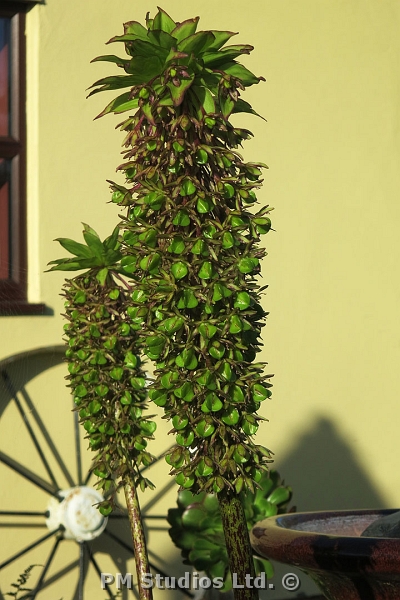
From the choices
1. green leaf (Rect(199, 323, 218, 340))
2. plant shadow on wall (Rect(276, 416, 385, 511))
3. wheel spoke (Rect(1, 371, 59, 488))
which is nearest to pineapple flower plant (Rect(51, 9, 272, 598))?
green leaf (Rect(199, 323, 218, 340))

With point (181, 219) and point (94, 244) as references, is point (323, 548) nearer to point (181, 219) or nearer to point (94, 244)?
point (181, 219)

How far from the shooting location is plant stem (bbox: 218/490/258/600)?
2.95 ft

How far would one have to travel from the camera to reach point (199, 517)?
2.81 m

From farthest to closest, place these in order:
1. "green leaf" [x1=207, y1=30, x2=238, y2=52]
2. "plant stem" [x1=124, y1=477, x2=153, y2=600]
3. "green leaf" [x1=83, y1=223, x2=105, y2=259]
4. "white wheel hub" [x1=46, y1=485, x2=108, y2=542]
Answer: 1. "white wheel hub" [x1=46, y1=485, x2=108, y2=542]
2. "green leaf" [x1=83, y1=223, x2=105, y2=259]
3. "plant stem" [x1=124, y1=477, x2=153, y2=600]
4. "green leaf" [x1=207, y1=30, x2=238, y2=52]

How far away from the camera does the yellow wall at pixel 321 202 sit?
333cm

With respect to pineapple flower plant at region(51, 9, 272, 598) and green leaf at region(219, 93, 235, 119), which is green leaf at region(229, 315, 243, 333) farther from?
green leaf at region(219, 93, 235, 119)

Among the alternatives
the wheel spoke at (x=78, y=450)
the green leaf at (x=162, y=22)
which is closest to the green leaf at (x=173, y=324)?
the green leaf at (x=162, y=22)

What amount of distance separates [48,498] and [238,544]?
2.27m

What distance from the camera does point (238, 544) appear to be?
0.91 metres

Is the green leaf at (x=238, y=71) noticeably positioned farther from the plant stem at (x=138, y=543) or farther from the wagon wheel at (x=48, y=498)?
the wagon wheel at (x=48, y=498)

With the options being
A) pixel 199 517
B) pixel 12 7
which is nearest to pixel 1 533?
pixel 199 517

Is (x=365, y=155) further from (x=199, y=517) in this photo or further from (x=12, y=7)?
(x=199, y=517)

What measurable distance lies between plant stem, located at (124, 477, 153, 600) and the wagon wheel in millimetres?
1655

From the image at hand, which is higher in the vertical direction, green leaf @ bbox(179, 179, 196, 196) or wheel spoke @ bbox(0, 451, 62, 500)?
green leaf @ bbox(179, 179, 196, 196)
